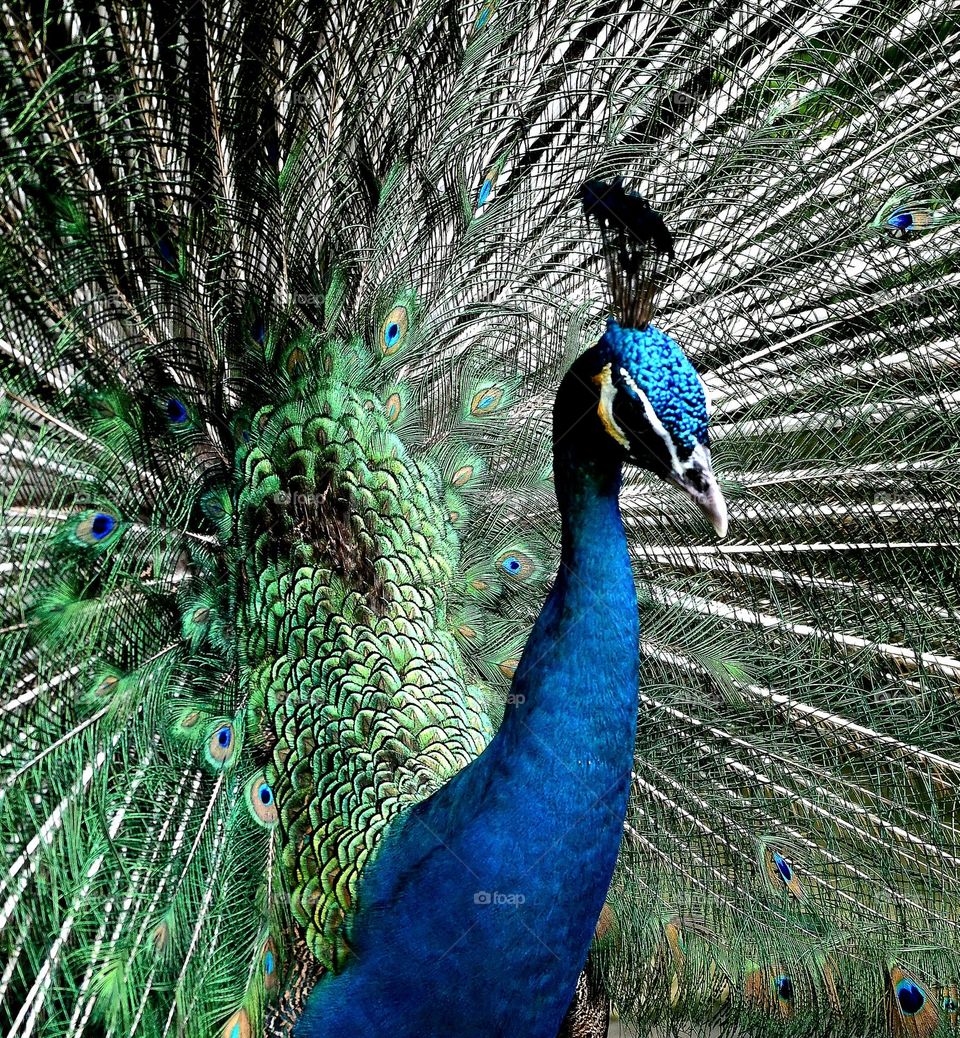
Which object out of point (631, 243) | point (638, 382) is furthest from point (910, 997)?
point (631, 243)

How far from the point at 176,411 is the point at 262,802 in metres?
0.73

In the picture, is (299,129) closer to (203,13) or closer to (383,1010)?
(203,13)

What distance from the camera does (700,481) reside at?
125cm

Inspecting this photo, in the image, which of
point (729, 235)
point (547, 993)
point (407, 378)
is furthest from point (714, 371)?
point (547, 993)

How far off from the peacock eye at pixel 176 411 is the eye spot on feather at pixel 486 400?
0.69 meters

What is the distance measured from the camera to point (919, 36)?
1987 mm

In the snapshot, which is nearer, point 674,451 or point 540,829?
point 674,451

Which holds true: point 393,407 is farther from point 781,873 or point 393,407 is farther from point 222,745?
point 781,873

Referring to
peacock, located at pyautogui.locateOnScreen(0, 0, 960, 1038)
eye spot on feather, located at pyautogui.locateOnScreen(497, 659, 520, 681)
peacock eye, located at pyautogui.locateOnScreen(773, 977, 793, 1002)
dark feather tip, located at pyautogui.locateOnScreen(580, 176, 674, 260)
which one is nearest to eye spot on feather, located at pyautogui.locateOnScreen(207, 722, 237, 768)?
peacock, located at pyautogui.locateOnScreen(0, 0, 960, 1038)

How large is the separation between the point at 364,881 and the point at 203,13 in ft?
4.49

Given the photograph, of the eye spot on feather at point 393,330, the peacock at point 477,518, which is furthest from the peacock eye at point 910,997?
the eye spot on feather at point 393,330

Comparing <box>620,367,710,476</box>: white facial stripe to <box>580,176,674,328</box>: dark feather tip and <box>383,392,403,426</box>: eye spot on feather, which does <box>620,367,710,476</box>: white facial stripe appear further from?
<box>383,392,403,426</box>: eye spot on feather

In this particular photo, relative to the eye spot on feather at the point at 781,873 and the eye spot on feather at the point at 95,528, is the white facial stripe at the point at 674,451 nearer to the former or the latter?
the eye spot on feather at the point at 95,528

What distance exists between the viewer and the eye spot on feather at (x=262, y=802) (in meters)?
1.69
